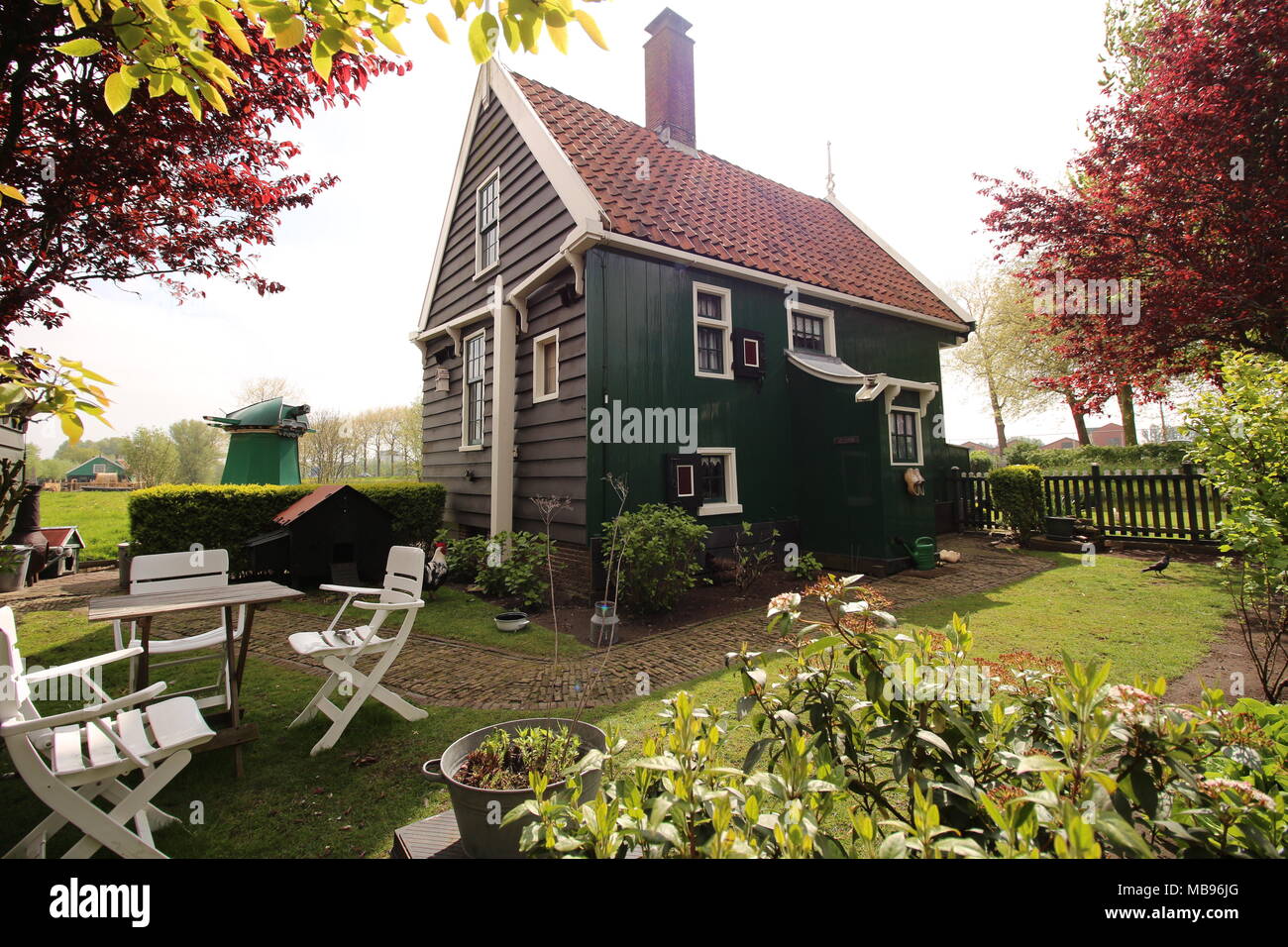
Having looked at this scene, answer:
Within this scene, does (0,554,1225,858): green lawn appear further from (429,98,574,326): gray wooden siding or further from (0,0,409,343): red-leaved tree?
(429,98,574,326): gray wooden siding

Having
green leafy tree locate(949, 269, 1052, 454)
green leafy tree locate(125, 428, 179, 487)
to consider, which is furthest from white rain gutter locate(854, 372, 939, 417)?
green leafy tree locate(125, 428, 179, 487)

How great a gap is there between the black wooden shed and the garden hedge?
519 millimetres

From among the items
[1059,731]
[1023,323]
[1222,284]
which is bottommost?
[1059,731]

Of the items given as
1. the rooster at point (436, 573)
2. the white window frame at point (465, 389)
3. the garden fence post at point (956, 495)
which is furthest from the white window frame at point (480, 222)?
the garden fence post at point (956, 495)

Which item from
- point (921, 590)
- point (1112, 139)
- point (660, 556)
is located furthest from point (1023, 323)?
point (660, 556)

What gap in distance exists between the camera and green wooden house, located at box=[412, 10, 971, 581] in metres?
8.15

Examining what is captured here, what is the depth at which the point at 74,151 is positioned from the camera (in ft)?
16.9

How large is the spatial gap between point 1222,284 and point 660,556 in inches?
390

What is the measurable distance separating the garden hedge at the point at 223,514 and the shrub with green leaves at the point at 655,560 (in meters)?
4.96

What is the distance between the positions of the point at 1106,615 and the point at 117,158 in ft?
39.5

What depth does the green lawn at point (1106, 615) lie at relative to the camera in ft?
16.2

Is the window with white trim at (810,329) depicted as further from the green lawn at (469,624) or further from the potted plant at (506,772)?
the potted plant at (506,772)
